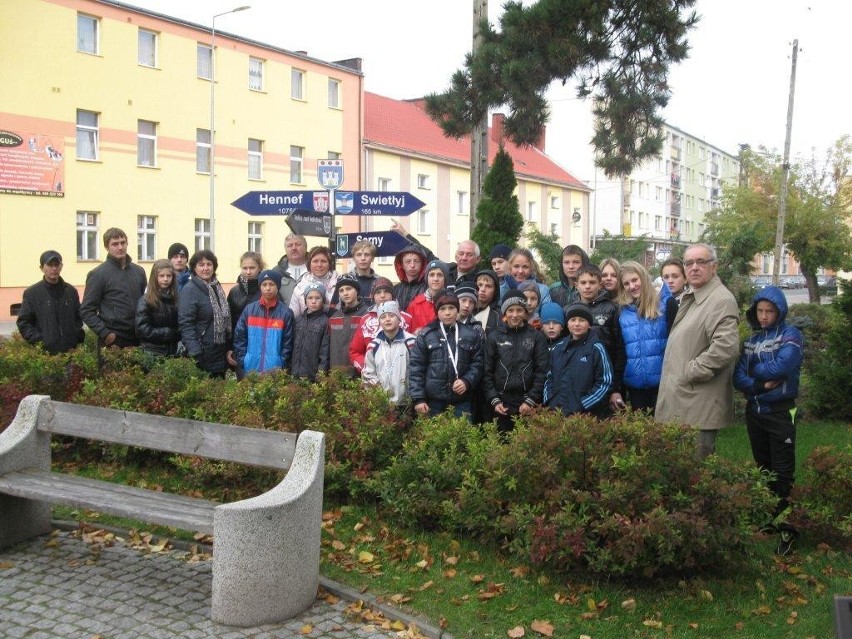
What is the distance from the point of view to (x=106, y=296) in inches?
328

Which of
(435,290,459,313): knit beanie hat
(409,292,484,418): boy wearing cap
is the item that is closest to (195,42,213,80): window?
(435,290,459,313): knit beanie hat

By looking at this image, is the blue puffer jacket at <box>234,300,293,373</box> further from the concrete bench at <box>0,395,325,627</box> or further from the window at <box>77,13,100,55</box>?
the window at <box>77,13,100,55</box>

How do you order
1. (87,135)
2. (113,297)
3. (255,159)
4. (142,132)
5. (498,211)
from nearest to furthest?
(113,297) → (498,211) → (87,135) → (142,132) → (255,159)

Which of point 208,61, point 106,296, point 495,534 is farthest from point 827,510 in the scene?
point 208,61

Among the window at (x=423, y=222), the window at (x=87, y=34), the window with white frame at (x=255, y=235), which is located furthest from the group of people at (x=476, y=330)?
the window at (x=423, y=222)

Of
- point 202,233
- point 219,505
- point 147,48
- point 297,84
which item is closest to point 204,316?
point 219,505

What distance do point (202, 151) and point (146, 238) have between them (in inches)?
180

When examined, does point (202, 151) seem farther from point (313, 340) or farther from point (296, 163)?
point (313, 340)

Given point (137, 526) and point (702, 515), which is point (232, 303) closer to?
point (137, 526)

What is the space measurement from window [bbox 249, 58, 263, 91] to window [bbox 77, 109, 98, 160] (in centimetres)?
770

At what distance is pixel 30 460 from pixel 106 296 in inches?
114

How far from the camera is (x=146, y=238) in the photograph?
31781 mm

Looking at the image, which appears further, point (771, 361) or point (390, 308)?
point (390, 308)

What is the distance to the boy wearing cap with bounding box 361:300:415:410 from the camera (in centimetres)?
672
